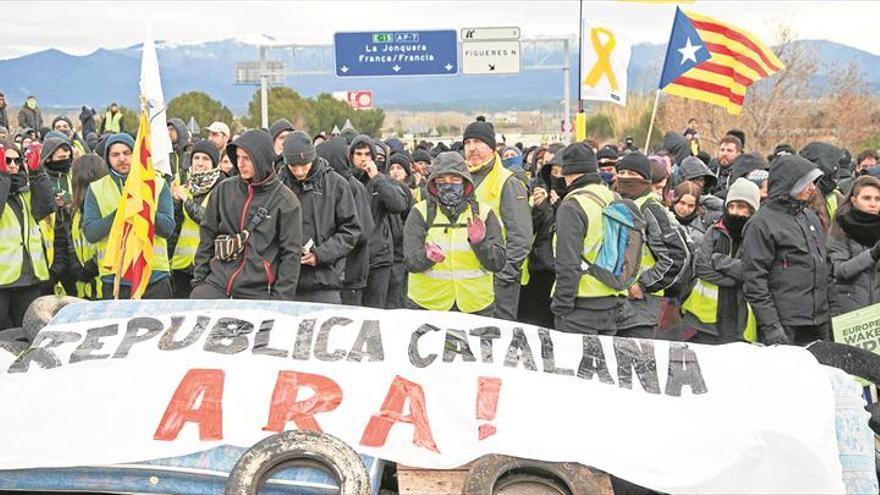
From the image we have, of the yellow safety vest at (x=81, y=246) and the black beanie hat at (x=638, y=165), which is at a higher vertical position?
the black beanie hat at (x=638, y=165)

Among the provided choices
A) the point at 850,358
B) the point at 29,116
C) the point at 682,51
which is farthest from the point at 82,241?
the point at 29,116

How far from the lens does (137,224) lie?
22.1 feet

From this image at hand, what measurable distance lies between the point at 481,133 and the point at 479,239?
1.25 meters

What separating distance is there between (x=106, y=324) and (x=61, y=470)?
3.46 ft

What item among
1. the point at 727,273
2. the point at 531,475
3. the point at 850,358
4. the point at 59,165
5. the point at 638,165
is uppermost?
the point at 638,165

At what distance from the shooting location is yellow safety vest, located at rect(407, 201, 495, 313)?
22.2ft

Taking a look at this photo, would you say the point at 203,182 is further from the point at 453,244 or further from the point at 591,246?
the point at 591,246

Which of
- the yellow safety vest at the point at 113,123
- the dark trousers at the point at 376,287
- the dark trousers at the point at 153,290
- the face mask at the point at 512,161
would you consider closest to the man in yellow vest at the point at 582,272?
the dark trousers at the point at 376,287

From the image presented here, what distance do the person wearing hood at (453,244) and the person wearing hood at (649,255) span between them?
3.26 feet

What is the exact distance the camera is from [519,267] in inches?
289

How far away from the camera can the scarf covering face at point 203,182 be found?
312 inches

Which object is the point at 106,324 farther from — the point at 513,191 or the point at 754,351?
the point at 754,351

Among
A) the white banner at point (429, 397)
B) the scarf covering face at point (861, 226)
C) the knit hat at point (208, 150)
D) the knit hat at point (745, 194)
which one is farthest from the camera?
the knit hat at point (208, 150)

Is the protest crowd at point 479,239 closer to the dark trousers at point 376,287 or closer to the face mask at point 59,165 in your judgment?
the face mask at point 59,165
